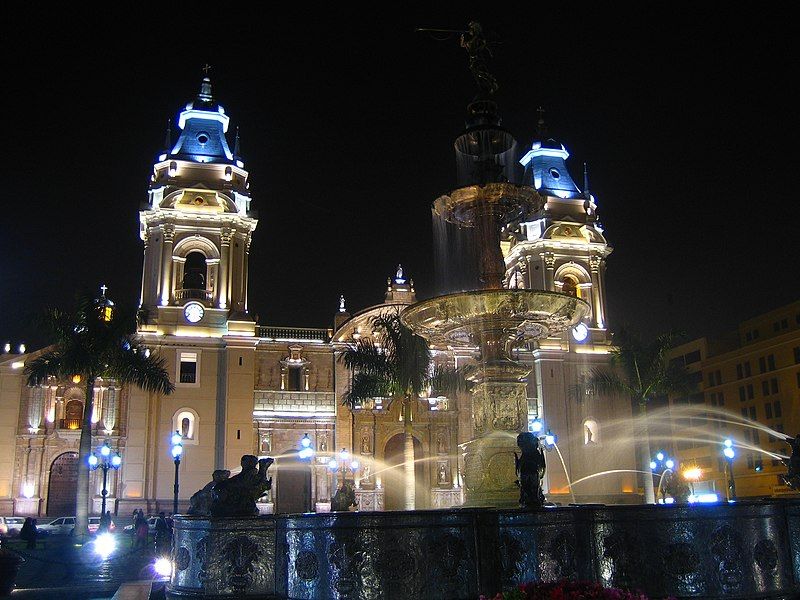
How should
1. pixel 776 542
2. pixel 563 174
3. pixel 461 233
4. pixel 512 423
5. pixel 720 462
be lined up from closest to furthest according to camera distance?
pixel 776 542 < pixel 512 423 < pixel 461 233 < pixel 563 174 < pixel 720 462

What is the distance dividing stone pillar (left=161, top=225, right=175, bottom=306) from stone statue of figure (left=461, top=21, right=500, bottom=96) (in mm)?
27153

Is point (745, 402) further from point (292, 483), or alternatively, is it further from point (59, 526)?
point (59, 526)

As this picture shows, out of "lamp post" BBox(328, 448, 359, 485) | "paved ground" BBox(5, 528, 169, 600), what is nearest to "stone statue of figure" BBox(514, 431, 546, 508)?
"paved ground" BBox(5, 528, 169, 600)


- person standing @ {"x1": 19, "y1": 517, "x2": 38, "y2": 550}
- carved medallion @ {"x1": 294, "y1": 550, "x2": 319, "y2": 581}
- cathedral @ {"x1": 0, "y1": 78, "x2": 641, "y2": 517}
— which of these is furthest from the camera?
cathedral @ {"x1": 0, "y1": 78, "x2": 641, "y2": 517}

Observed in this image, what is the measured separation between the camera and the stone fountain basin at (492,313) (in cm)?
1534

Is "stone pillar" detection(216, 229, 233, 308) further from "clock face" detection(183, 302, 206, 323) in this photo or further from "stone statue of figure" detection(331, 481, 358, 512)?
"stone statue of figure" detection(331, 481, 358, 512)

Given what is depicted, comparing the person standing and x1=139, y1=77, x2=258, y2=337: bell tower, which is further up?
x1=139, y1=77, x2=258, y2=337: bell tower

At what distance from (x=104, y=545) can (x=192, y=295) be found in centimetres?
1816

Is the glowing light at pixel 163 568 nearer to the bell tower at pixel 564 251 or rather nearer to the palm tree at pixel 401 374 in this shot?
the palm tree at pixel 401 374

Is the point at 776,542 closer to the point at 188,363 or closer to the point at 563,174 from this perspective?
the point at 188,363

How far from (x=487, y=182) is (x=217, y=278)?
90.4ft

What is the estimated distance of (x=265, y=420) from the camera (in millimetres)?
41219

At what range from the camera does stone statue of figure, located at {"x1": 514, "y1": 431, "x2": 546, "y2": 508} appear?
10750mm

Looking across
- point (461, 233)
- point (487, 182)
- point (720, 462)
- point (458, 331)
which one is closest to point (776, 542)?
point (458, 331)
